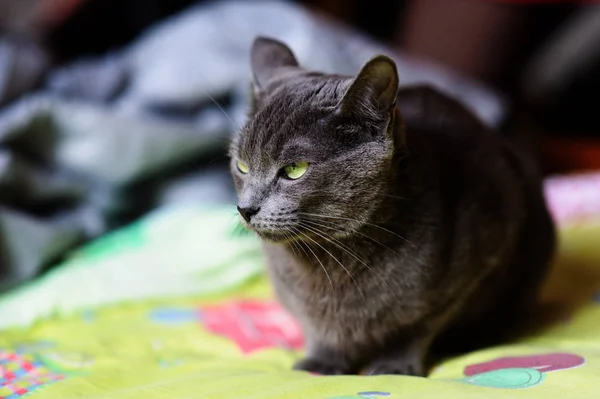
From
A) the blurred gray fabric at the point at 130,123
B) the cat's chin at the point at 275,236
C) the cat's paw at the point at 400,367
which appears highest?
the blurred gray fabric at the point at 130,123

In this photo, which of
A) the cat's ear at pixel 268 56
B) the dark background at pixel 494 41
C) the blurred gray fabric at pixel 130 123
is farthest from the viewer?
the dark background at pixel 494 41

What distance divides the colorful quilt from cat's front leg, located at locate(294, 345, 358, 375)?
48 mm

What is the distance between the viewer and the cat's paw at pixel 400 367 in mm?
1031

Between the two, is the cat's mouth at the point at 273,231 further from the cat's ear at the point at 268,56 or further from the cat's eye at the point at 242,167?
the cat's ear at the point at 268,56

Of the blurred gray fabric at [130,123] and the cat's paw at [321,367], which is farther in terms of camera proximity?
the blurred gray fabric at [130,123]

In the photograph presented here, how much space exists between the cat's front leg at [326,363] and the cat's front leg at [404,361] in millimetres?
34

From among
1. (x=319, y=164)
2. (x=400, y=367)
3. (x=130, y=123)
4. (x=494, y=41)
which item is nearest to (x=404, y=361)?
(x=400, y=367)

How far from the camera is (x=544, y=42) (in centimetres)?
246

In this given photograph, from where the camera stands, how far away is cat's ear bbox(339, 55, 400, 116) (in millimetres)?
867

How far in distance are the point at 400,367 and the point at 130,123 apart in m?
0.96

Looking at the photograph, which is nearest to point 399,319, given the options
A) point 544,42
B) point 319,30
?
point 319,30

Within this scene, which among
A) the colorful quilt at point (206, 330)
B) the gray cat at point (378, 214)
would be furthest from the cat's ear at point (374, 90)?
the colorful quilt at point (206, 330)

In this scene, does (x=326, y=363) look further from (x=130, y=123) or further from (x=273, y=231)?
(x=130, y=123)

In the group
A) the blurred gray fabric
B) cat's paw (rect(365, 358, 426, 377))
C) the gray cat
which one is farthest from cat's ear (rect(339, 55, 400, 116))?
the blurred gray fabric
